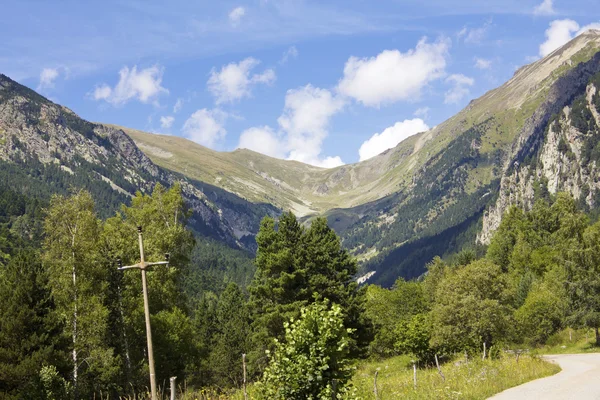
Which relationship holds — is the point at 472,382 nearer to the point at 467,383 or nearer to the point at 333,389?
the point at 467,383

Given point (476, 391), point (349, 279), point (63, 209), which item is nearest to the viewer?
point (476, 391)

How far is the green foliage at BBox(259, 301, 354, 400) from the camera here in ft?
42.4

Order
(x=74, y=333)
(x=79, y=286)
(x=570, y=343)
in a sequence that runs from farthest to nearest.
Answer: (x=570, y=343) → (x=79, y=286) → (x=74, y=333)

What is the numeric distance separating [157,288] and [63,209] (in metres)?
10.0

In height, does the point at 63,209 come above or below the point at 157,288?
above

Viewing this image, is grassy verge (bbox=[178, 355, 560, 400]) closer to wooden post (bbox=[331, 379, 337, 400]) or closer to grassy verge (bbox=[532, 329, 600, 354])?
wooden post (bbox=[331, 379, 337, 400])

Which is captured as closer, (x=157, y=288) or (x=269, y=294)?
(x=157, y=288)

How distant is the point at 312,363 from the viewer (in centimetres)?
1292

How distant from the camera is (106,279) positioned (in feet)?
115

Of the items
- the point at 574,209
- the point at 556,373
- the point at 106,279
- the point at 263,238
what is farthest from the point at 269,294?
the point at 574,209

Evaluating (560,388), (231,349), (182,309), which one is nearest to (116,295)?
(182,309)

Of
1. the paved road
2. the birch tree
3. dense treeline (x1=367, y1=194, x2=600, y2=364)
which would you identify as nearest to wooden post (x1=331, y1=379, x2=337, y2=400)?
the paved road

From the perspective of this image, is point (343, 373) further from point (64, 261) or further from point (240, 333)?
point (240, 333)

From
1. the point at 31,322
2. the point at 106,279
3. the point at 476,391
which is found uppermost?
the point at 106,279
